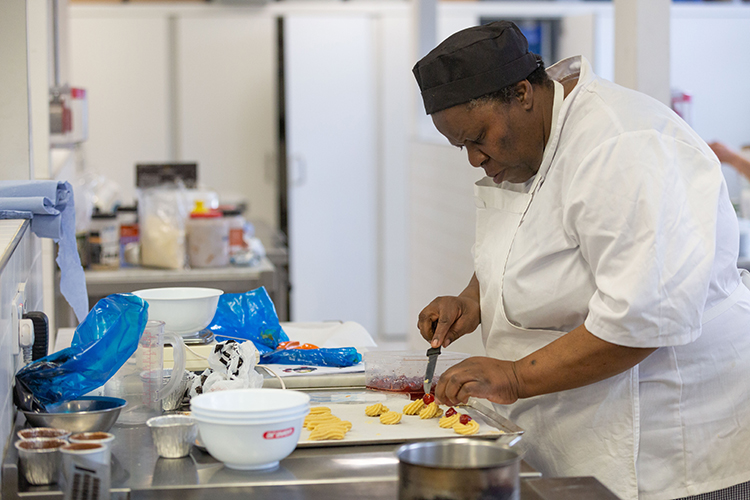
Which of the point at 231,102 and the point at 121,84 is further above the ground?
the point at 121,84

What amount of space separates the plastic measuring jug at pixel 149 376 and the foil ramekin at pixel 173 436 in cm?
19

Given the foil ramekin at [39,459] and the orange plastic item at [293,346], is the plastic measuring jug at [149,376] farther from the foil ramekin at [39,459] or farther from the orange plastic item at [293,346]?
the orange plastic item at [293,346]

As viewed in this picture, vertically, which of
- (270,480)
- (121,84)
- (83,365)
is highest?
(121,84)

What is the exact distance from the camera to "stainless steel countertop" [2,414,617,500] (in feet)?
3.52

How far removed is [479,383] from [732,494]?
536mm

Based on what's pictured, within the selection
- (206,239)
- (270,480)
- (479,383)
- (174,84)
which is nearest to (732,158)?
(206,239)

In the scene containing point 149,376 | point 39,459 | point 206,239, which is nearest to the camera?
point 39,459

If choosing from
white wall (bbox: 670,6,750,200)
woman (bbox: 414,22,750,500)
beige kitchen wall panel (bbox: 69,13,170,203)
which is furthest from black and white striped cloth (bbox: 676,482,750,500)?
beige kitchen wall panel (bbox: 69,13,170,203)

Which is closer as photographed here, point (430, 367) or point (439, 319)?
point (430, 367)

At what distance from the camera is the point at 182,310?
162cm

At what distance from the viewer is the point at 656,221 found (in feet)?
4.07

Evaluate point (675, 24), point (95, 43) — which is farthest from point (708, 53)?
point (95, 43)

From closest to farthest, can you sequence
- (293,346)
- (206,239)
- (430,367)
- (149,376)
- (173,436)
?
(173,436) → (149,376) → (430,367) → (293,346) → (206,239)

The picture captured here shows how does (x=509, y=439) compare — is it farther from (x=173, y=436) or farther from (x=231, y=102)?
(x=231, y=102)
